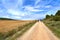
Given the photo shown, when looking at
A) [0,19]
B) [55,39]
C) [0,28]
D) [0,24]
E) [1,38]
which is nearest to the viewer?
[55,39]

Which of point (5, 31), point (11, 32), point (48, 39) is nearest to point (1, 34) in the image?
point (5, 31)

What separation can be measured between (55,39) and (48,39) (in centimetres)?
41

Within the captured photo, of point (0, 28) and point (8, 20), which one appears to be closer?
point (0, 28)

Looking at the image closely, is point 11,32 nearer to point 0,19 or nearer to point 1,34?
point 1,34

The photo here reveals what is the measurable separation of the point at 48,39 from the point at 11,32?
401 cm

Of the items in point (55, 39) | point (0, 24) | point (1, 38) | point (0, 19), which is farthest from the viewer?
point (0, 19)

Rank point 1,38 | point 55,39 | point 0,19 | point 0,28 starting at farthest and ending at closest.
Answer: point 0,19 < point 0,28 < point 1,38 < point 55,39

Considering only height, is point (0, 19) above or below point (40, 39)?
above

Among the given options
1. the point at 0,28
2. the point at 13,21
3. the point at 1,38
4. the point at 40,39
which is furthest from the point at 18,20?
the point at 40,39

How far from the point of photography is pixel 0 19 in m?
16.7

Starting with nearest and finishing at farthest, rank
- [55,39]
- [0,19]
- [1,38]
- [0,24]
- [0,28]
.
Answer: [55,39] < [1,38] < [0,28] < [0,24] < [0,19]

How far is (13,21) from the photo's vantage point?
17.6m

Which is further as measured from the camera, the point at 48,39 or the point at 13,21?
the point at 13,21

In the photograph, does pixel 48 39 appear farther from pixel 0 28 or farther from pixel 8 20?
pixel 8 20
